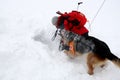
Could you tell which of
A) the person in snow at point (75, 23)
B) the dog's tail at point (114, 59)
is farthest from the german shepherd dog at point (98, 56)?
the person in snow at point (75, 23)

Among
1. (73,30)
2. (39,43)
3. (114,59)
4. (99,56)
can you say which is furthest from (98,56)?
(39,43)

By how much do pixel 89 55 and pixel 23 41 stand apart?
152cm

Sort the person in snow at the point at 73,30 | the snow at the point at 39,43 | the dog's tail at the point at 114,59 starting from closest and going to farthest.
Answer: the snow at the point at 39,43 → the dog's tail at the point at 114,59 → the person in snow at the point at 73,30

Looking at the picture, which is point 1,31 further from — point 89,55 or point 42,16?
point 89,55

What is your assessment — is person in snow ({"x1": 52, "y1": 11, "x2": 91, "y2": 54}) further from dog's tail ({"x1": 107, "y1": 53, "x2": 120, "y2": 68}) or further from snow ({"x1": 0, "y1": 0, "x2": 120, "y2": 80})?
dog's tail ({"x1": 107, "y1": 53, "x2": 120, "y2": 68})

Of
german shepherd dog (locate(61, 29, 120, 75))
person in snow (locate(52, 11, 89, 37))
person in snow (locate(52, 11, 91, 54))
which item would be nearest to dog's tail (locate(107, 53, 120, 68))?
german shepherd dog (locate(61, 29, 120, 75))

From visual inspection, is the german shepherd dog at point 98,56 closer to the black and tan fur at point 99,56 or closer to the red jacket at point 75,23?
the black and tan fur at point 99,56

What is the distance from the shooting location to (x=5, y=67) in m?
4.54

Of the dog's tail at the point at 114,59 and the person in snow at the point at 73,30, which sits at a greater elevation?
the person in snow at the point at 73,30

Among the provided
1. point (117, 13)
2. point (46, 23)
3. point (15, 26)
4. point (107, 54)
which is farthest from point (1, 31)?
point (117, 13)

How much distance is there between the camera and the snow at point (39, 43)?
469cm

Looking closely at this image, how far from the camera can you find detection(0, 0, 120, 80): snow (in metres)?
4.69

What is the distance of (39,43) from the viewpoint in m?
5.62

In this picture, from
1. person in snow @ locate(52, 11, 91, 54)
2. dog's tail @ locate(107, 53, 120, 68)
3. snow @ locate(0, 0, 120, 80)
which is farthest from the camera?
person in snow @ locate(52, 11, 91, 54)
